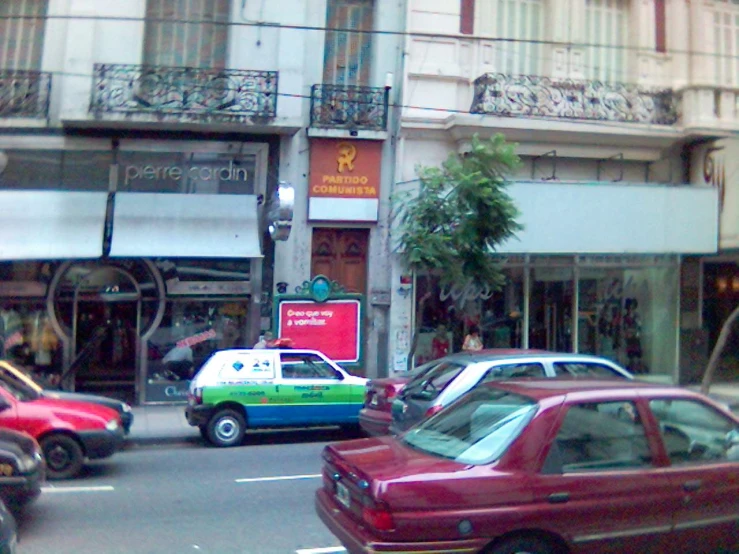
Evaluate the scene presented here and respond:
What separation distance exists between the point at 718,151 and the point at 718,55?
2.55 metres

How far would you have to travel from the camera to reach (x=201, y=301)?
696 inches

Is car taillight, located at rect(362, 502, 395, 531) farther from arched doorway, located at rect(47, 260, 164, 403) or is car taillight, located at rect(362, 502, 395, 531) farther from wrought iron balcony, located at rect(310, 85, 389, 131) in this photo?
wrought iron balcony, located at rect(310, 85, 389, 131)

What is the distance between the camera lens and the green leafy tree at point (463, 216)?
1484 centimetres

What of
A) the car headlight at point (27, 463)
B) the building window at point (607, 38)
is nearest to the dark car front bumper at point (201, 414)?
the car headlight at point (27, 463)

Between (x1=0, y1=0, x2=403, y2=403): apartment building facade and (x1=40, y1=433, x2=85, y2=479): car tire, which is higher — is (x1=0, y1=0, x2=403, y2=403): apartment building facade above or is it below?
above

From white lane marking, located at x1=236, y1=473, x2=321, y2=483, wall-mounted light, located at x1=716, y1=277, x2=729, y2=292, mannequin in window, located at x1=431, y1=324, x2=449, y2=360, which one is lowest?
white lane marking, located at x1=236, y1=473, x2=321, y2=483

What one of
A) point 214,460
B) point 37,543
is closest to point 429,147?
point 214,460

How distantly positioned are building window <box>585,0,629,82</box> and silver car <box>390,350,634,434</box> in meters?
11.9

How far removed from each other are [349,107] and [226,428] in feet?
27.4

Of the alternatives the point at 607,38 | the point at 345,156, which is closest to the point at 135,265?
the point at 345,156

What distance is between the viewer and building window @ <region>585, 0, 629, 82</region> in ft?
64.0

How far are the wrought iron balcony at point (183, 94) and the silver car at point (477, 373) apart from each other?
30.0 feet

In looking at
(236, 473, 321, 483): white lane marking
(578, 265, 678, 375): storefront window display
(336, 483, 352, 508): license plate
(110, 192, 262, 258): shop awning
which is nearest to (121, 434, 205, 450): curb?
(236, 473, 321, 483): white lane marking

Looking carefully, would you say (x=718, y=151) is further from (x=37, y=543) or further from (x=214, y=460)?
(x=37, y=543)
